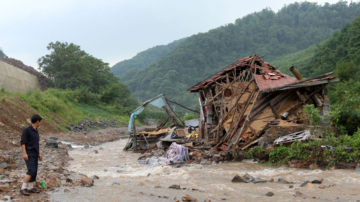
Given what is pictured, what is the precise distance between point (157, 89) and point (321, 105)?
64.8 metres

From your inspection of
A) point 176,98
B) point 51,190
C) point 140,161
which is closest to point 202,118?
point 140,161

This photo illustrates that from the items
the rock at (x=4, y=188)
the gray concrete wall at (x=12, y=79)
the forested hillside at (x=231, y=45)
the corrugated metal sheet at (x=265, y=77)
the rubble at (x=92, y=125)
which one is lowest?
the rubble at (x=92, y=125)

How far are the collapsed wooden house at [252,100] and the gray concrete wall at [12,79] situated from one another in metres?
17.2

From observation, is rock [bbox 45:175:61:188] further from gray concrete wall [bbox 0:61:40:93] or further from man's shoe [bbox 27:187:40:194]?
gray concrete wall [bbox 0:61:40:93]

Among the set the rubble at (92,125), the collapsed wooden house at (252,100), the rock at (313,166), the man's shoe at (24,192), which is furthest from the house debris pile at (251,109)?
the rubble at (92,125)

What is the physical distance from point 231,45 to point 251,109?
7326 cm

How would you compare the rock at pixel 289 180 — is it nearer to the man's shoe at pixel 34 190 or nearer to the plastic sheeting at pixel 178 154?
the plastic sheeting at pixel 178 154

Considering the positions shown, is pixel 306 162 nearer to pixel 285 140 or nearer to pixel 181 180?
pixel 285 140

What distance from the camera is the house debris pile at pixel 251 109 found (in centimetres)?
918

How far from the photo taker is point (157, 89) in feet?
240

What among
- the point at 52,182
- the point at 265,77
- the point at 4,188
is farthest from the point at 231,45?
the point at 4,188

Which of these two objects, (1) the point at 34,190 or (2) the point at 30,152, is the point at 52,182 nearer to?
(1) the point at 34,190

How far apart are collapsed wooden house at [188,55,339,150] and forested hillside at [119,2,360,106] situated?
54.3m

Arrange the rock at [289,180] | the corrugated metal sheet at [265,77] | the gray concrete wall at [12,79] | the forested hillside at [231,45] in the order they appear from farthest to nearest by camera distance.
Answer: the forested hillside at [231,45] < the gray concrete wall at [12,79] < the corrugated metal sheet at [265,77] < the rock at [289,180]
